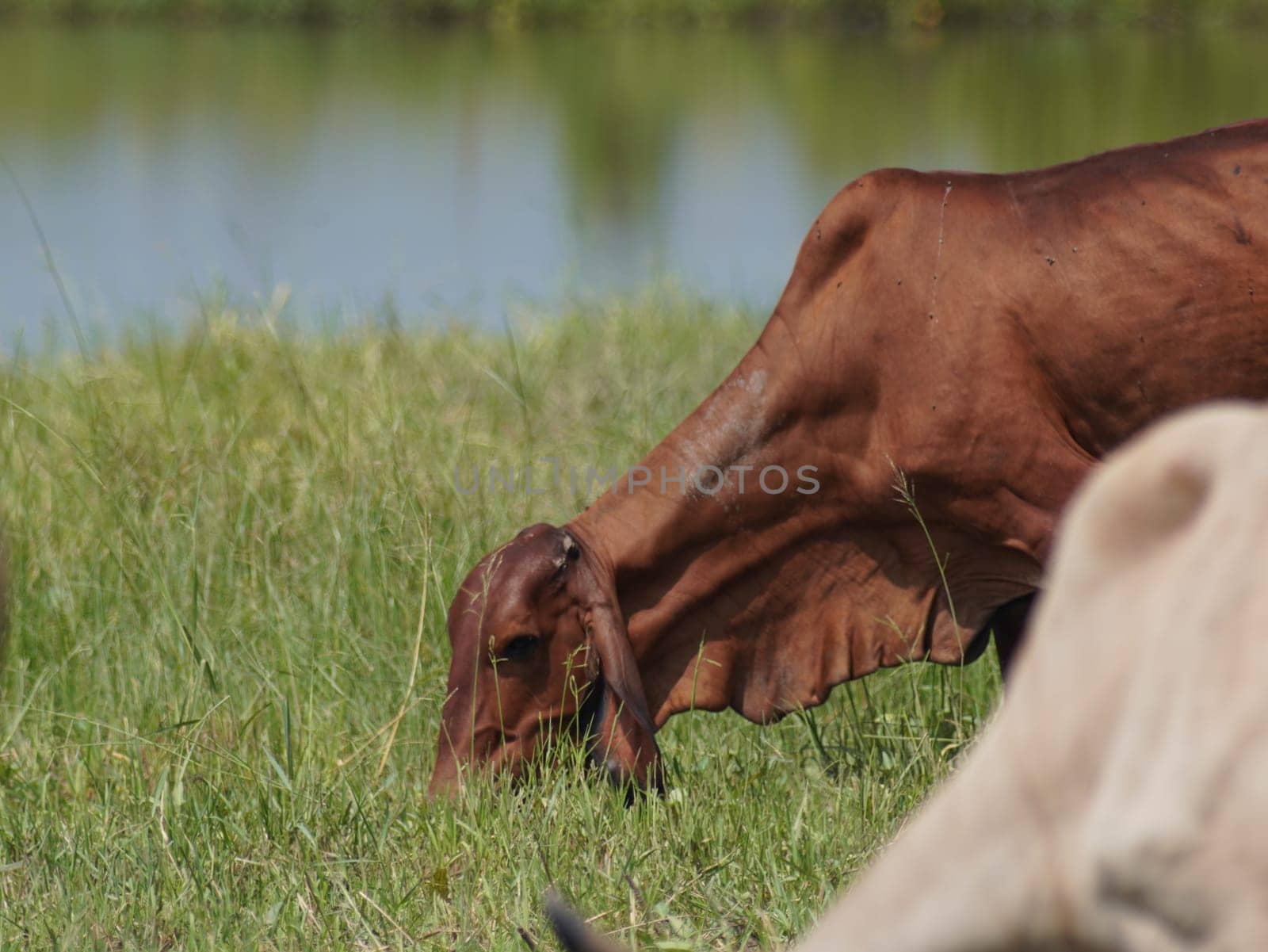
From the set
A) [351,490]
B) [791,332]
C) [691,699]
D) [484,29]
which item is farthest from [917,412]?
[484,29]

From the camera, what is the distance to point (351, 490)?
187 inches

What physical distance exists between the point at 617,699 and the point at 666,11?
2004 cm

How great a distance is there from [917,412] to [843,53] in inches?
752

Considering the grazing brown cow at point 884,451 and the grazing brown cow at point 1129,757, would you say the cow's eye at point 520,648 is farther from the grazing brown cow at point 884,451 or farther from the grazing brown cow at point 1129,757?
the grazing brown cow at point 1129,757

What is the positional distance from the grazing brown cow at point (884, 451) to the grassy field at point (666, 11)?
1764cm

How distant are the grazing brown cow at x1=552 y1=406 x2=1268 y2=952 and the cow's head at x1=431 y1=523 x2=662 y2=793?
7.74 ft

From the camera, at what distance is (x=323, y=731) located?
3809 millimetres

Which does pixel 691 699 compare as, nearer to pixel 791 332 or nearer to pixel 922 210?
pixel 791 332

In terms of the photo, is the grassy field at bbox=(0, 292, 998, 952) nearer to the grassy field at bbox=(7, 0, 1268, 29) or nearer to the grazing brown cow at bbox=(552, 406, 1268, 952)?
the grazing brown cow at bbox=(552, 406, 1268, 952)

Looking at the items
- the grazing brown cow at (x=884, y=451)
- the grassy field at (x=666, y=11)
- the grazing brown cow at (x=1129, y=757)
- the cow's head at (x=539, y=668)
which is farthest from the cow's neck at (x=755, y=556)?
the grassy field at (x=666, y=11)

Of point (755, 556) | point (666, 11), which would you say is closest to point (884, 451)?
point (755, 556)

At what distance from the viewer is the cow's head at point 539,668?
354 centimetres

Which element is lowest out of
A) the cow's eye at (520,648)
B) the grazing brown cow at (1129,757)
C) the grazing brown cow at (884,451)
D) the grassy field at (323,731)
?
the grassy field at (323,731)

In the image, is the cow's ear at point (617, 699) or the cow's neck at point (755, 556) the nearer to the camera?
the cow's ear at point (617, 699)
